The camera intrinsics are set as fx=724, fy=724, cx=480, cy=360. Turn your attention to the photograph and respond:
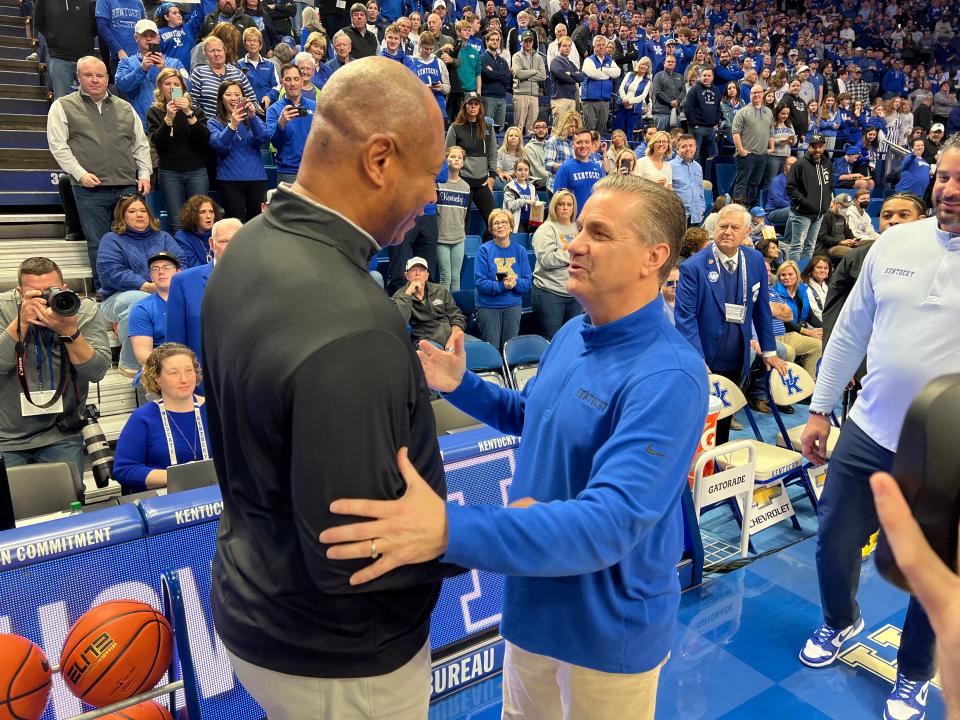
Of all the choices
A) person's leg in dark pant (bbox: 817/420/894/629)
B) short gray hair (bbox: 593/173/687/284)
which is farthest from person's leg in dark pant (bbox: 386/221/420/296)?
short gray hair (bbox: 593/173/687/284)

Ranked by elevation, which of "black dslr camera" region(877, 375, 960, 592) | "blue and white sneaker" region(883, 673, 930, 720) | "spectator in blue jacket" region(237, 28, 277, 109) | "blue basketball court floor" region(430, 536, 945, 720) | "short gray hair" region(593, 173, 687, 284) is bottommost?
"blue basketball court floor" region(430, 536, 945, 720)

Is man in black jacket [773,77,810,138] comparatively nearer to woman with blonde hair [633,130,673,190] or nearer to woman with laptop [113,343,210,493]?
woman with blonde hair [633,130,673,190]

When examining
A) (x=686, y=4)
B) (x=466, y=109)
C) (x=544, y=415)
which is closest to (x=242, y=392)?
(x=544, y=415)

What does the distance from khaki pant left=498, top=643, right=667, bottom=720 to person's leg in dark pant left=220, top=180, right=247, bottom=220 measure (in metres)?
5.93

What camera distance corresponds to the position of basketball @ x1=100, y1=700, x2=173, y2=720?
7.72 feet

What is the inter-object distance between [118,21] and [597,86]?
701cm

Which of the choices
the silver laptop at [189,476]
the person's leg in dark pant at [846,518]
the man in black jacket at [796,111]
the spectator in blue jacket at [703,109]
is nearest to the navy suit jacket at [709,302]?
the person's leg in dark pant at [846,518]

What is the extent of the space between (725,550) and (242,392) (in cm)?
391

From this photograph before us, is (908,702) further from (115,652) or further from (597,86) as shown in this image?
(597,86)

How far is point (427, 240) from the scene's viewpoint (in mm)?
7453

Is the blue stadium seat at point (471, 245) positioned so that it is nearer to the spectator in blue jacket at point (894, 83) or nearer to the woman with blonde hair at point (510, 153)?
the woman with blonde hair at point (510, 153)

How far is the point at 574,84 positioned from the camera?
11.6 metres

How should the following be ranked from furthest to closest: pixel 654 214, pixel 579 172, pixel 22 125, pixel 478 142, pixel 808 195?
1. pixel 808 195
2. pixel 478 142
3. pixel 22 125
4. pixel 579 172
5. pixel 654 214

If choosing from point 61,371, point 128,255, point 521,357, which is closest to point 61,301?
point 61,371
